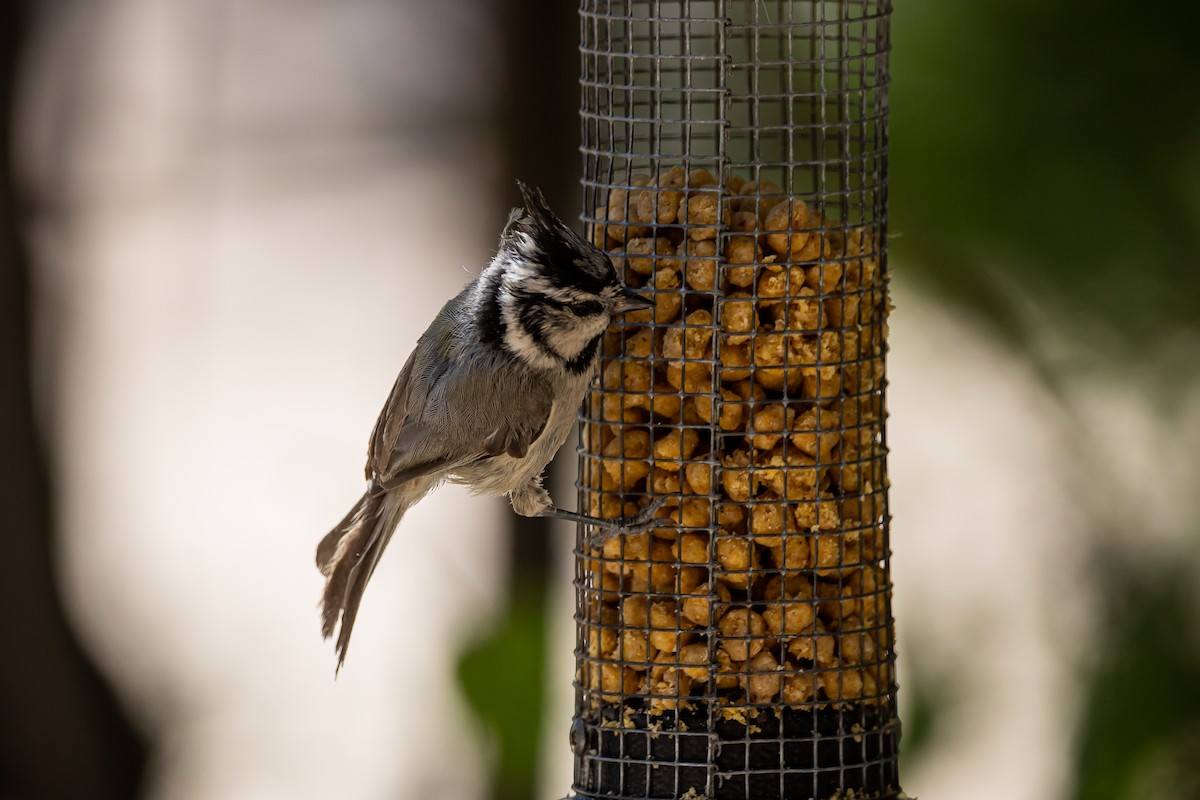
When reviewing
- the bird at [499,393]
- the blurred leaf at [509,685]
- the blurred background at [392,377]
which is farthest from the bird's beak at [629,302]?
the blurred leaf at [509,685]

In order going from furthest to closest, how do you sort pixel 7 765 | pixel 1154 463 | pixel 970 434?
pixel 7 765 < pixel 970 434 < pixel 1154 463

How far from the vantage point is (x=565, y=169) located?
5.52 m

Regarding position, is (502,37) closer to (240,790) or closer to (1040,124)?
(1040,124)

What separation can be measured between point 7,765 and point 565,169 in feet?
8.96

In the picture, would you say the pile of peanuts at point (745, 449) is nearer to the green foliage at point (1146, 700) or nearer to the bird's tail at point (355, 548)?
the green foliage at point (1146, 700)

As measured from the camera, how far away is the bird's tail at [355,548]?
394 centimetres

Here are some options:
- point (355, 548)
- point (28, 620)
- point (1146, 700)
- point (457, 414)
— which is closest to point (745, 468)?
point (457, 414)

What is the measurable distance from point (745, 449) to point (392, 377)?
11.1ft

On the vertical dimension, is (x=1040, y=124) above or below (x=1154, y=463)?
above

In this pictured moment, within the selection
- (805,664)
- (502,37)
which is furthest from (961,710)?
(502,37)

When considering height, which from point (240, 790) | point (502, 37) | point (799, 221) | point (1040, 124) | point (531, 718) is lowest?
point (240, 790)

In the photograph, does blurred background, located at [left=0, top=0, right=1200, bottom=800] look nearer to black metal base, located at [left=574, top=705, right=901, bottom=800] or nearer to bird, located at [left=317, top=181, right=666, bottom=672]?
black metal base, located at [left=574, top=705, right=901, bottom=800]

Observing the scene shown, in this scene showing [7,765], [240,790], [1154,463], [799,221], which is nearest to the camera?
[799,221]

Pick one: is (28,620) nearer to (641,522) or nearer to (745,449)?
(641,522)
